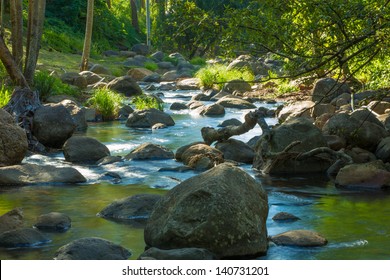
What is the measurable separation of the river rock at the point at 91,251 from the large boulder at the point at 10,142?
523cm

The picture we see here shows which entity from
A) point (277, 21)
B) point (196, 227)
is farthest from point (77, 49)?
point (196, 227)

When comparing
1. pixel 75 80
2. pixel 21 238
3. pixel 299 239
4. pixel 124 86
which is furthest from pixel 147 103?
pixel 299 239

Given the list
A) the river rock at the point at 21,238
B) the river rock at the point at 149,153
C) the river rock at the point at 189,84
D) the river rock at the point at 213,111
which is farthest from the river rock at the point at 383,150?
the river rock at the point at 189,84

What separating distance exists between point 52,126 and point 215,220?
8.03 m

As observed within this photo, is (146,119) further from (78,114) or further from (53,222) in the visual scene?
(53,222)

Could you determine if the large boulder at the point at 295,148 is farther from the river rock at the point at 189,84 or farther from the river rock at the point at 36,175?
the river rock at the point at 189,84

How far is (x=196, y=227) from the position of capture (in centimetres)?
697

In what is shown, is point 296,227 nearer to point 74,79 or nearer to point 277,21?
point 277,21

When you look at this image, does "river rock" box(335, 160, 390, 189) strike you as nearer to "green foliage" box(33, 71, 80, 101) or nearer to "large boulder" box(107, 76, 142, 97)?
"green foliage" box(33, 71, 80, 101)

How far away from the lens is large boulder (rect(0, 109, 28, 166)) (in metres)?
11.9

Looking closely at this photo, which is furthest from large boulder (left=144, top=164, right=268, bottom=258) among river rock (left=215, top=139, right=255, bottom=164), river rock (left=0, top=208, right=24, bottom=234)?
river rock (left=215, top=139, right=255, bottom=164)

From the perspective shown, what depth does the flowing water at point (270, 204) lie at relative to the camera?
7488 mm

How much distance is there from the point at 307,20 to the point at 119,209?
3285mm
